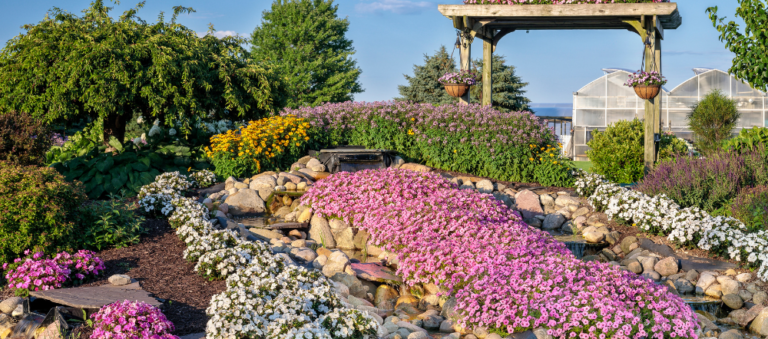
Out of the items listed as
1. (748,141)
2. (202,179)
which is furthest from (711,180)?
(202,179)

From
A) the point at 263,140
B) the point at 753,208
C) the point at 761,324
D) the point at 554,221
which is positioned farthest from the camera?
the point at 263,140

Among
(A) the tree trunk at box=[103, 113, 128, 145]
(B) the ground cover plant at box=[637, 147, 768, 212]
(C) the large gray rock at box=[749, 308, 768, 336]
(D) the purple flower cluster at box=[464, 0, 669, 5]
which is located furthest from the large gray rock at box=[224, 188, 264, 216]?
(C) the large gray rock at box=[749, 308, 768, 336]

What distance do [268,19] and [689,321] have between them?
25068 millimetres

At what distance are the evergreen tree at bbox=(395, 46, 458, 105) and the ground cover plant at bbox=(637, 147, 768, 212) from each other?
51.1ft

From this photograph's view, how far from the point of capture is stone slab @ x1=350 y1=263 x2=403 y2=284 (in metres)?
5.37

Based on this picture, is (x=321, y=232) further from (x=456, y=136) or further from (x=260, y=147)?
(x=456, y=136)

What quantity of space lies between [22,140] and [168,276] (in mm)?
3744

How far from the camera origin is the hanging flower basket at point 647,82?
10.2 metres

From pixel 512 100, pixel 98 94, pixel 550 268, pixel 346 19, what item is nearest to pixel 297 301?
pixel 550 268

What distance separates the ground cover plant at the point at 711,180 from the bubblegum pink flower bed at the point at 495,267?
8.85 ft

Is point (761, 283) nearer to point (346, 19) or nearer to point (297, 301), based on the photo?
point (297, 301)

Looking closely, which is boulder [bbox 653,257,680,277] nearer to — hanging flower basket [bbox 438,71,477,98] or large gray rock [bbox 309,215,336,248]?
large gray rock [bbox 309,215,336,248]

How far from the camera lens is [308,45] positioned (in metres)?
24.5

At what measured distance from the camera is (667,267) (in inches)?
244
